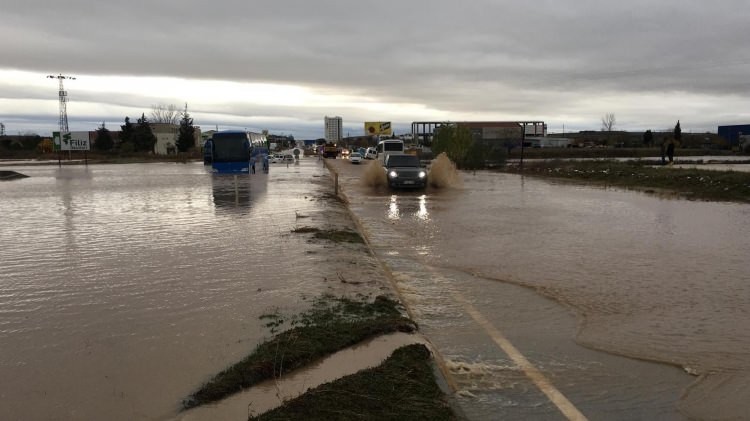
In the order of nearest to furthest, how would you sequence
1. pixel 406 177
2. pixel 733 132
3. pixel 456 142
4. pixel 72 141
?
1. pixel 406 177
2. pixel 456 142
3. pixel 72 141
4. pixel 733 132

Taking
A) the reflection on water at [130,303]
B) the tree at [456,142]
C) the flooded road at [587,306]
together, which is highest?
the tree at [456,142]

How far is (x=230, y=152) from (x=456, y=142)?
716 inches

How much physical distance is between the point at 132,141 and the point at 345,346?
104625 millimetres

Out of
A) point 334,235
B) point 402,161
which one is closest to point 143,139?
point 402,161

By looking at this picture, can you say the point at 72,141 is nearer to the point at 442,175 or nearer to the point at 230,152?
the point at 230,152

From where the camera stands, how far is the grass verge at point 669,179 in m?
21.6

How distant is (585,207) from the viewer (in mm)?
18438

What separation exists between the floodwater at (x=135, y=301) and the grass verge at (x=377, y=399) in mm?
1036

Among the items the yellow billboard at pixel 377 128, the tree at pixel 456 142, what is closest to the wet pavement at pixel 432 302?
the tree at pixel 456 142

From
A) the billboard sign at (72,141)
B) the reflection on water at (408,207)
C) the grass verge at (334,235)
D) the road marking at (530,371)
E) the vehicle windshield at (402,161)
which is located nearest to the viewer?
the road marking at (530,371)

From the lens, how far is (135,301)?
7180 millimetres

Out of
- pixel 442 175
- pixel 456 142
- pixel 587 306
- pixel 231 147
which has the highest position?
pixel 456 142

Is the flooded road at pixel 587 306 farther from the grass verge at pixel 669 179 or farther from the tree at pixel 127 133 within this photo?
the tree at pixel 127 133

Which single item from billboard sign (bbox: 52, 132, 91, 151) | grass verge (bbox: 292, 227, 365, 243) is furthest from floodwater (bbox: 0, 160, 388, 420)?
billboard sign (bbox: 52, 132, 91, 151)
